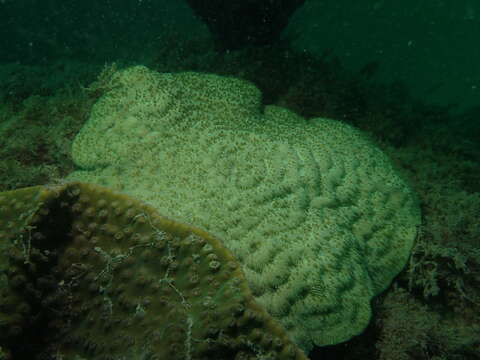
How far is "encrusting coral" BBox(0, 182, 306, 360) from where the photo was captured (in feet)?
5.91

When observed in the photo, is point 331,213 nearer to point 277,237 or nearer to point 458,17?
point 277,237

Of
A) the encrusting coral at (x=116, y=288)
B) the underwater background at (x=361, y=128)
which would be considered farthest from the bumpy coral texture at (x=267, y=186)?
the encrusting coral at (x=116, y=288)

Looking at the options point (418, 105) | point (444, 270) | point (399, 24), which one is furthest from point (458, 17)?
point (444, 270)

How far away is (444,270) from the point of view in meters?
3.29

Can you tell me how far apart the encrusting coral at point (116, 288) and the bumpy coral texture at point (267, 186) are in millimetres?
608

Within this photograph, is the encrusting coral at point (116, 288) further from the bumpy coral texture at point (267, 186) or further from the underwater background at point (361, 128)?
the bumpy coral texture at point (267, 186)

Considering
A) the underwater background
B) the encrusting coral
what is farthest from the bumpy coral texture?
the encrusting coral

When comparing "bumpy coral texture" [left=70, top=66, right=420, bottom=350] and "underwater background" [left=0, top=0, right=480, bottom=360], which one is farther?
"underwater background" [left=0, top=0, right=480, bottom=360]

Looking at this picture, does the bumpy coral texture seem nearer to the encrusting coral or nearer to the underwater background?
the underwater background

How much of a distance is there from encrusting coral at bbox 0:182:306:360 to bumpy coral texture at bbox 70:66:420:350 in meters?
0.61

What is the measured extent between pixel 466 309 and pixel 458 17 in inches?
2811

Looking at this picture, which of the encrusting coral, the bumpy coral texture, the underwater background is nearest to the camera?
the encrusting coral

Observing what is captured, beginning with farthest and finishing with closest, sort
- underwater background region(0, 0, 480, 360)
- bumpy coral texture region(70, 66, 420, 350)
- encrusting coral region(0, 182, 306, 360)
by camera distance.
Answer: underwater background region(0, 0, 480, 360)
bumpy coral texture region(70, 66, 420, 350)
encrusting coral region(0, 182, 306, 360)

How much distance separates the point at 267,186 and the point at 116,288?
1.64 m
